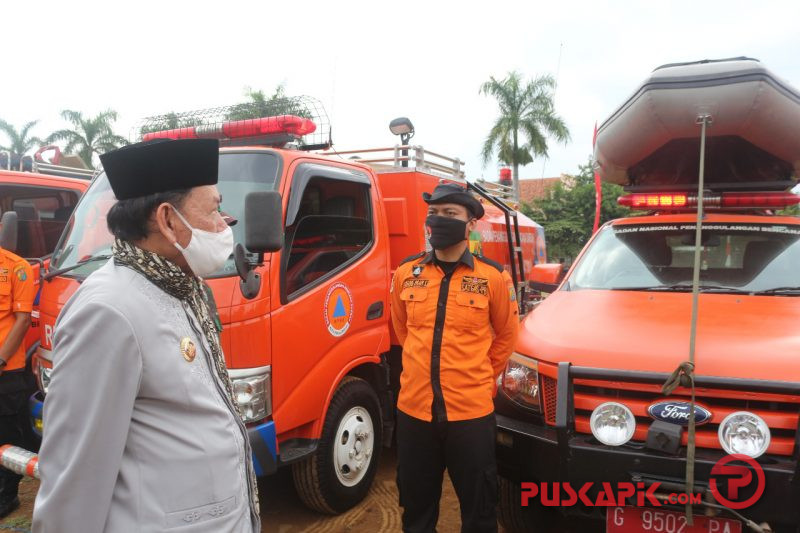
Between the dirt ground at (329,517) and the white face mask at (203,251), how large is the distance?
2.47 meters

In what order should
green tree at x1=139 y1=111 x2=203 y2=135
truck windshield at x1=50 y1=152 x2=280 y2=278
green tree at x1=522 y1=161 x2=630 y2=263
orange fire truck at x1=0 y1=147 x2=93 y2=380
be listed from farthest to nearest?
green tree at x1=522 y1=161 x2=630 y2=263
orange fire truck at x1=0 y1=147 x2=93 y2=380
green tree at x1=139 y1=111 x2=203 y2=135
truck windshield at x1=50 y1=152 x2=280 y2=278

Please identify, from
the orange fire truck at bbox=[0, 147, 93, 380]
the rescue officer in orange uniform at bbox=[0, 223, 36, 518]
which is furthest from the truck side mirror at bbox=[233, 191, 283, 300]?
the orange fire truck at bbox=[0, 147, 93, 380]

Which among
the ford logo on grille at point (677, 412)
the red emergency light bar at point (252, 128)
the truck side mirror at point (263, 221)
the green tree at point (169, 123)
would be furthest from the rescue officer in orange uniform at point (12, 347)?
the ford logo on grille at point (677, 412)

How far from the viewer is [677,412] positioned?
7.75 feet

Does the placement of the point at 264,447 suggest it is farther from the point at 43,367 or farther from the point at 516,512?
the point at 43,367

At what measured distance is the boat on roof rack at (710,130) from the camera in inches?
118

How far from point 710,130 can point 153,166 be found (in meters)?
3.12

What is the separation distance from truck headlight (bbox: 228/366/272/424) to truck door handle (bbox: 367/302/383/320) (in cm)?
100

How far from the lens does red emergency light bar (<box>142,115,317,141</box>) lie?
12.4ft

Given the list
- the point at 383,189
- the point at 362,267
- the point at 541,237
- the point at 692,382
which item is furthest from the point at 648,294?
the point at 541,237

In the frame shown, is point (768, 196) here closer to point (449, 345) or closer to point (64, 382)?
point (449, 345)

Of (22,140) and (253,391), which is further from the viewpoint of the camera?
(22,140)

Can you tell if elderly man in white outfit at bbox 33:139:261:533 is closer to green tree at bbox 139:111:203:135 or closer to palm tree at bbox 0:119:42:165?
green tree at bbox 139:111:203:135

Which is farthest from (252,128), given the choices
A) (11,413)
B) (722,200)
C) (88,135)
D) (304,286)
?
(88,135)
